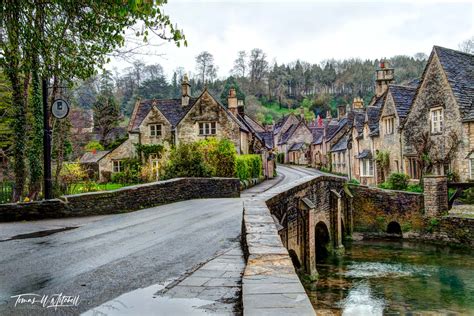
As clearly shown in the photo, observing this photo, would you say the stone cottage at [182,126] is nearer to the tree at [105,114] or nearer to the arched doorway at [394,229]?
the arched doorway at [394,229]

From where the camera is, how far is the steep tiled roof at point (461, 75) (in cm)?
2575

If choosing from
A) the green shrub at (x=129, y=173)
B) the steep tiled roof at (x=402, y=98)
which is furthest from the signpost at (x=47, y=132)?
the steep tiled roof at (x=402, y=98)

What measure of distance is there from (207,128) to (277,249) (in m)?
33.7

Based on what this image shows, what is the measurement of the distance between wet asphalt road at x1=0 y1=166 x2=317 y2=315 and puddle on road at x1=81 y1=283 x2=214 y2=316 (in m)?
0.21

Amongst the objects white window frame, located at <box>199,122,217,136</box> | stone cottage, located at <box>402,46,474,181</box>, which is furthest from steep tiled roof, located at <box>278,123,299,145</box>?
stone cottage, located at <box>402,46,474,181</box>

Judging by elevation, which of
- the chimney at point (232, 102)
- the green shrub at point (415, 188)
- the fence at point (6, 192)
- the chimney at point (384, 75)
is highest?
the chimney at point (384, 75)

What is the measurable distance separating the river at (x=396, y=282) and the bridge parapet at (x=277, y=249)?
5.90 feet

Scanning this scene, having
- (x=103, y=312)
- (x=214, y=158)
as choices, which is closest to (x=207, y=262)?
(x=103, y=312)

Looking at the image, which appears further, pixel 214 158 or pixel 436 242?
pixel 214 158

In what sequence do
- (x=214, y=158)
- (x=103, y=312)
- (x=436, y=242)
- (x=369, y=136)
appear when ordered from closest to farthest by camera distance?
(x=103, y=312) → (x=436, y=242) → (x=214, y=158) → (x=369, y=136)

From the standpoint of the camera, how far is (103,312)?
5.13 meters

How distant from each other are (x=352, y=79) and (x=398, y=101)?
9700 cm

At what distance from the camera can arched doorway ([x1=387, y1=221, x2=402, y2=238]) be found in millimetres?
27850

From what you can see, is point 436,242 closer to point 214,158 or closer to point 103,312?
point 214,158
